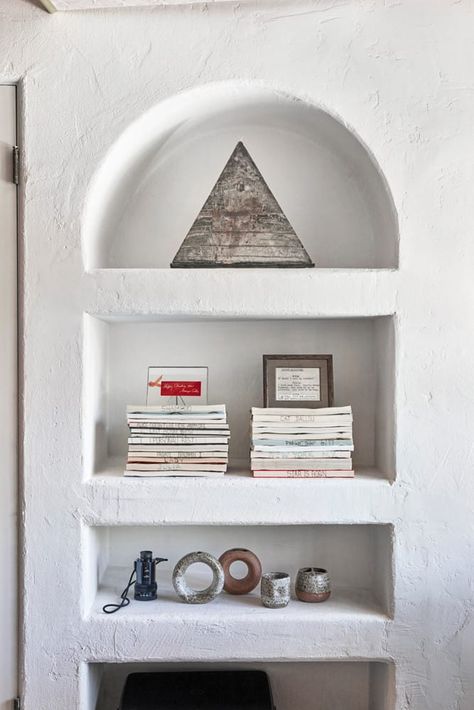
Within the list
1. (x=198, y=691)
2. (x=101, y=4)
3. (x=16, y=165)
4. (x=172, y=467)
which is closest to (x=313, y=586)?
(x=198, y=691)

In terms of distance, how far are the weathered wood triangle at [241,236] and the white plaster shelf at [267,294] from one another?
16cm

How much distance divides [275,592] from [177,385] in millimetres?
776

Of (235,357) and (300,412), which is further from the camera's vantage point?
(235,357)

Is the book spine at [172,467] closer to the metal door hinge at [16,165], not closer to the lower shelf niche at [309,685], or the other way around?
the lower shelf niche at [309,685]

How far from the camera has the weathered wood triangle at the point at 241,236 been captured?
258cm

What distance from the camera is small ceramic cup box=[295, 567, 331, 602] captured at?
2539 millimetres

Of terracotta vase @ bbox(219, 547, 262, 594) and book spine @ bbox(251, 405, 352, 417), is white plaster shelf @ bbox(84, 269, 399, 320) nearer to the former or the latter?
book spine @ bbox(251, 405, 352, 417)

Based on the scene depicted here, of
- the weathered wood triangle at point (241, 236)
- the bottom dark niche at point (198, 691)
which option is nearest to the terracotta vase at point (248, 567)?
the bottom dark niche at point (198, 691)

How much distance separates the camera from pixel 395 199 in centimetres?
241

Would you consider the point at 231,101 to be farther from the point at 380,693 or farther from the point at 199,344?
the point at 380,693

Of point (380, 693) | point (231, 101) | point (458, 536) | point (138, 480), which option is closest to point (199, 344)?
point (138, 480)

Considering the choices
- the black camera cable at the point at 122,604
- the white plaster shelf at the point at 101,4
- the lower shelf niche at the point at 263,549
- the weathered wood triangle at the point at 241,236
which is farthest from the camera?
the lower shelf niche at the point at 263,549

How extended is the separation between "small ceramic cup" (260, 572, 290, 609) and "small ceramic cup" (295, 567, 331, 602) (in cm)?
7

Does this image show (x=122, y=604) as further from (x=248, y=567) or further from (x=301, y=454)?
(x=301, y=454)
